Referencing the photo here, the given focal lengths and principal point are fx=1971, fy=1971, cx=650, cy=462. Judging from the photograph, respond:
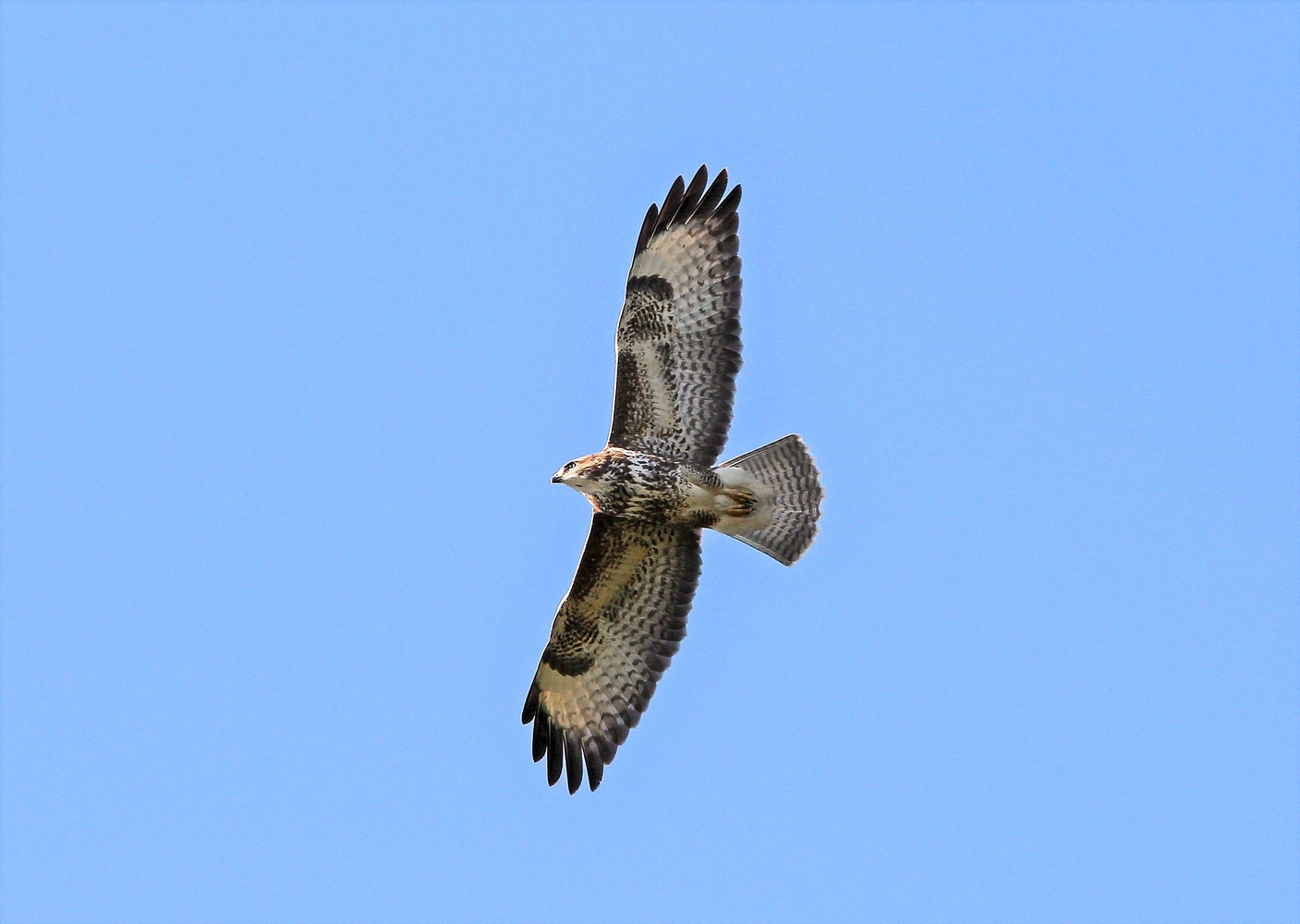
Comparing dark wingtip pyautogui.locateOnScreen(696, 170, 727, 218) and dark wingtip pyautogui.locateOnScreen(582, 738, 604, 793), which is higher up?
dark wingtip pyautogui.locateOnScreen(696, 170, 727, 218)

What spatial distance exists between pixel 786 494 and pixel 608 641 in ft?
5.68

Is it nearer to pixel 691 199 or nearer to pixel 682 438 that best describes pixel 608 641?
pixel 682 438

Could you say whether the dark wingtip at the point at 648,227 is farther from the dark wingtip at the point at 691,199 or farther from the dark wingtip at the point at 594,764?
the dark wingtip at the point at 594,764

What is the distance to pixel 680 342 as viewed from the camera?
43.2 ft

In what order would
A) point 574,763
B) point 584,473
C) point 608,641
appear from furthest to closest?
point 574,763, point 608,641, point 584,473

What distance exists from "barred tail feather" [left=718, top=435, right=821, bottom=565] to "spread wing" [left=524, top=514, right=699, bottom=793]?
1.85ft

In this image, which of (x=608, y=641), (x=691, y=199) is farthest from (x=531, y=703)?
(x=691, y=199)

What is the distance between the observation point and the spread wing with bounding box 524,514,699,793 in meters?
13.6

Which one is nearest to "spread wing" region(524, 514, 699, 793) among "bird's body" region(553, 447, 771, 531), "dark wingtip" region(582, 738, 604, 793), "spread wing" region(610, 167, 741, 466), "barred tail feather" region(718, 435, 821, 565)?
"dark wingtip" region(582, 738, 604, 793)

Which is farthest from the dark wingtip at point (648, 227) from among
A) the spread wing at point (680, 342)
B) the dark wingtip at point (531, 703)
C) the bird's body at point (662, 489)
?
the dark wingtip at point (531, 703)

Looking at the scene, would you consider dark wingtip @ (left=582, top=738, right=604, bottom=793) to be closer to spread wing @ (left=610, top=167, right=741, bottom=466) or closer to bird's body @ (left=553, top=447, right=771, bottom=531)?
bird's body @ (left=553, top=447, right=771, bottom=531)

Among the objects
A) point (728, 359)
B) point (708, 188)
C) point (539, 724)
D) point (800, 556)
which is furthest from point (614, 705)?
point (708, 188)

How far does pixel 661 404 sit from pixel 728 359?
0.54 m

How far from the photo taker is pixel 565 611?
45.8 feet
